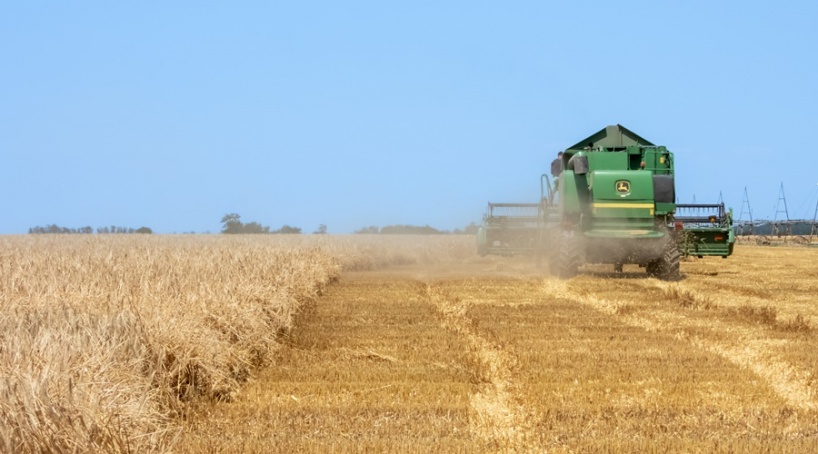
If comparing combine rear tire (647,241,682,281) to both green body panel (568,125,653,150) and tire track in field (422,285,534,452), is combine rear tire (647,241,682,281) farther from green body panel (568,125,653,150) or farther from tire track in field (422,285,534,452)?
tire track in field (422,285,534,452)

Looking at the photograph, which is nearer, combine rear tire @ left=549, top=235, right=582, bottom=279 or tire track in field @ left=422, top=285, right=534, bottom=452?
tire track in field @ left=422, top=285, right=534, bottom=452

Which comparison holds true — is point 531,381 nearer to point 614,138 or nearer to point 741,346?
point 741,346

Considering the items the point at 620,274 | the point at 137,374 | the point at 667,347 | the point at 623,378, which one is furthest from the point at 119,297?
the point at 620,274

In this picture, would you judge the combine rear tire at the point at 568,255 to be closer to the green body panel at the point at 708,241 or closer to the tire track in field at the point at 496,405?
the green body panel at the point at 708,241

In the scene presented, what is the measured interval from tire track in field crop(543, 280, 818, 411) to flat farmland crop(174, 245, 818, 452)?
0.10 feet

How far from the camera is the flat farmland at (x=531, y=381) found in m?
6.35

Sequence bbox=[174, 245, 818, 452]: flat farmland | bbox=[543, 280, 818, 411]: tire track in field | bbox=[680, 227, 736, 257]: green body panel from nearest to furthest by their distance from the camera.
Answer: bbox=[174, 245, 818, 452]: flat farmland < bbox=[543, 280, 818, 411]: tire track in field < bbox=[680, 227, 736, 257]: green body panel

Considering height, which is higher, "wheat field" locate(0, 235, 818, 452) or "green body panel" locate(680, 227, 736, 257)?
"green body panel" locate(680, 227, 736, 257)

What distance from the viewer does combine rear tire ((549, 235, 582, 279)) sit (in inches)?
814

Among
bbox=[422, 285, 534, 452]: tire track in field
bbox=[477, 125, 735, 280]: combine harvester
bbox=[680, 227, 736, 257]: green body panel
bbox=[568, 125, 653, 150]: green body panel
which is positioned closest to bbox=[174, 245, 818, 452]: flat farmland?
bbox=[422, 285, 534, 452]: tire track in field

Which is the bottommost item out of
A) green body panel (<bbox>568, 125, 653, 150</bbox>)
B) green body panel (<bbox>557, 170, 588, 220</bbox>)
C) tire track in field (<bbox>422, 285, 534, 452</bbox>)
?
tire track in field (<bbox>422, 285, 534, 452</bbox>)

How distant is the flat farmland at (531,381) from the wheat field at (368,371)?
0.03 m

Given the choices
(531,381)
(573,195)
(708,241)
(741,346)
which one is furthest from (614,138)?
(531,381)

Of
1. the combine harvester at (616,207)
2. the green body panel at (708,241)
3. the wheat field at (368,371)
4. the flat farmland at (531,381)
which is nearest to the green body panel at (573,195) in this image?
the combine harvester at (616,207)
